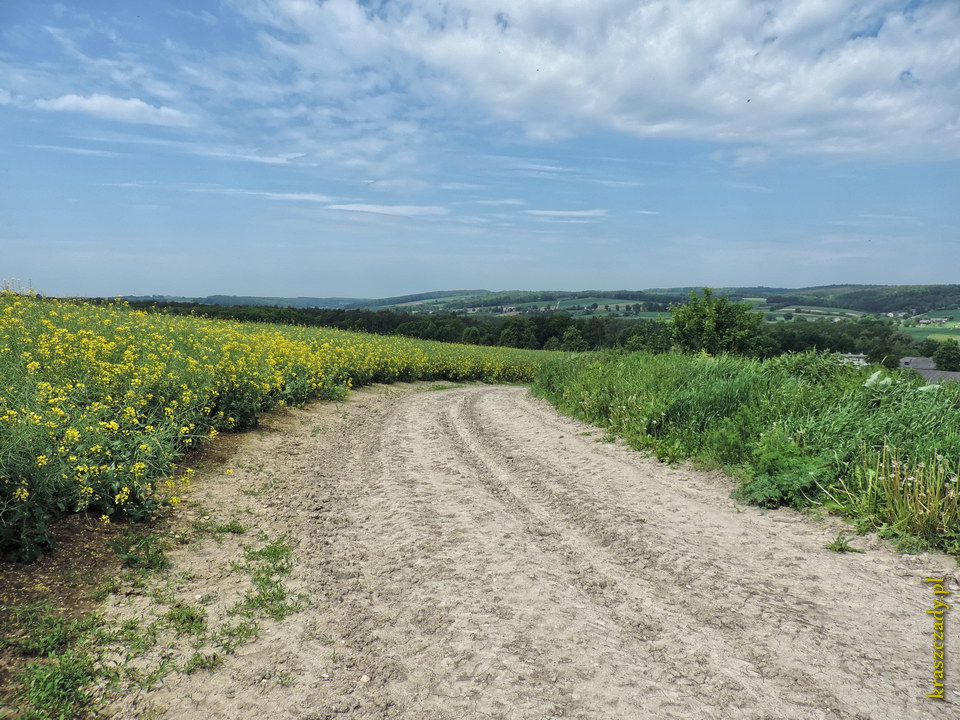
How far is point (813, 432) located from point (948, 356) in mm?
30839

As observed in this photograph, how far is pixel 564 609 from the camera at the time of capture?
3.93 m

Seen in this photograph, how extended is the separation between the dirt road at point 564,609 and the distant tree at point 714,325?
2103 centimetres

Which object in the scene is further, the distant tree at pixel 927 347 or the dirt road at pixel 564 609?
the distant tree at pixel 927 347

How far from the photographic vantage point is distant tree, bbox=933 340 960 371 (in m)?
28.4

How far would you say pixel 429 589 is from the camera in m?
4.25

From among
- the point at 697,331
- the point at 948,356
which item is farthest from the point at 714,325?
the point at 948,356

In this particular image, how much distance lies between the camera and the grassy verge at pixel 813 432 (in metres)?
5.20

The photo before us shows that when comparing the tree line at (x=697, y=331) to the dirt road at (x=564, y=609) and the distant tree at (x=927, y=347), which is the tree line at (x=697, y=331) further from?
the dirt road at (x=564, y=609)

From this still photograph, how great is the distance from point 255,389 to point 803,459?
27.7ft

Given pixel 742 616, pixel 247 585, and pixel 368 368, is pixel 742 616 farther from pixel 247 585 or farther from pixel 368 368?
pixel 368 368

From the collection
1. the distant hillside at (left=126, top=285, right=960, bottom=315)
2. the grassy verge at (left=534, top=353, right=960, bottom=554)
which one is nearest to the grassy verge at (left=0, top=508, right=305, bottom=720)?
the grassy verge at (left=534, top=353, right=960, bottom=554)

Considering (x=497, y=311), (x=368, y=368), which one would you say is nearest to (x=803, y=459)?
(x=368, y=368)

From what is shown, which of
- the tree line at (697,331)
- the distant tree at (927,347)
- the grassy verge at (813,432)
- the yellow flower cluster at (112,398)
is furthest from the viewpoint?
the distant tree at (927,347)

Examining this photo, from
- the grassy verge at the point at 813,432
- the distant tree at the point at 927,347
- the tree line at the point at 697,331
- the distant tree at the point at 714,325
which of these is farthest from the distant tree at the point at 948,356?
the grassy verge at the point at 813,432
